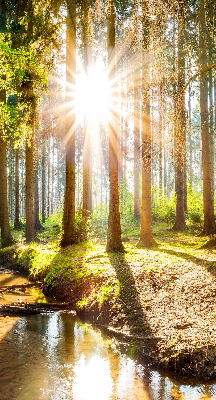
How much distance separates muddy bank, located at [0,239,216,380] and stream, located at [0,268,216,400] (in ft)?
0.97

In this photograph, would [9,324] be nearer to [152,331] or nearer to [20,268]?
[152,331]

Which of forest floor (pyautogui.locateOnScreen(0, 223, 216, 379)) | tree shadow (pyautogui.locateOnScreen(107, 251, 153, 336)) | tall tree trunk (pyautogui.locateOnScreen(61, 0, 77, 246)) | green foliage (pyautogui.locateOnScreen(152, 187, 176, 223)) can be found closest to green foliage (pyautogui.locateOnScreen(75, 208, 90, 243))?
tall tree trunk (pyautogui.locateOnScreen(61, 0, 77, 246))

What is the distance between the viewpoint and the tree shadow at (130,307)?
18.5ft

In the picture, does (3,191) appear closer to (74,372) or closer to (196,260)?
(196,260)

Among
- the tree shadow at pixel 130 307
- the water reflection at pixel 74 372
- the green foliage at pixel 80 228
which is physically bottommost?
the water reflection at pixel 74 372

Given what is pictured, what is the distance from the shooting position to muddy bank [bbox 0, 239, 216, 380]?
465cm

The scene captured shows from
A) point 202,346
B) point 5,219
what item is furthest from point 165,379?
point 5,219

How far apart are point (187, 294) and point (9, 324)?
3679mm

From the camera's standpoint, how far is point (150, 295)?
6.48 metres

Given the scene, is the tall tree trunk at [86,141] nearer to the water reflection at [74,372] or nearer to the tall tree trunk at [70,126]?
the tall tree trunk at [70,126]

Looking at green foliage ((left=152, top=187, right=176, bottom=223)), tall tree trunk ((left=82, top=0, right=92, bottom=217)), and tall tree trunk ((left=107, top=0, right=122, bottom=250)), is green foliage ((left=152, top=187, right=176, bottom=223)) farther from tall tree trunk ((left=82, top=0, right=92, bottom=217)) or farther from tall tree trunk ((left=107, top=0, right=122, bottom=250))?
tall tree trunk ((left=107, top=0, right=122, bottom=250))

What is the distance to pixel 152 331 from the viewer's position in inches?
211

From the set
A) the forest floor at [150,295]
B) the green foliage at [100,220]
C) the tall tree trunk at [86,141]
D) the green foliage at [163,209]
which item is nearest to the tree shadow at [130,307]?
the forest floor at [150,295]

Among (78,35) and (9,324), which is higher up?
(78,35)
